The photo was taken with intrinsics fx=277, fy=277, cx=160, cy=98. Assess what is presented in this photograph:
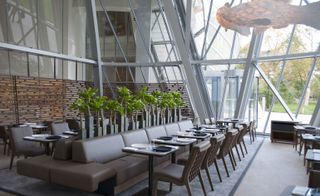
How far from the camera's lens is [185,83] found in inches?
481

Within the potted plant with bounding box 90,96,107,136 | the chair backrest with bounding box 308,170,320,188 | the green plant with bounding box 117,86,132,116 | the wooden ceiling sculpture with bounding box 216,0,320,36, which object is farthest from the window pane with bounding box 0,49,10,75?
the chair backrest with bounding box 308,170,320,188

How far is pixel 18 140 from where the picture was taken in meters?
5.98

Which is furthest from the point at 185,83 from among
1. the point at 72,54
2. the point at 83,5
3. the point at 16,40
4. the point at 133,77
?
the point at 16,40

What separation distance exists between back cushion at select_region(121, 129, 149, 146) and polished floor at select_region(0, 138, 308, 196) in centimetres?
213

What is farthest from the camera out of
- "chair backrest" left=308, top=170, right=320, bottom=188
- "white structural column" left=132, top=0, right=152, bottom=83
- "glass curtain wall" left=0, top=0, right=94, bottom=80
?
"white structural column" left=132, top=0, right=152, bottom=83

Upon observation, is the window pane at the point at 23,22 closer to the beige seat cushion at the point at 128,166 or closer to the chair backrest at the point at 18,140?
the chair backrest at the point at 18,140

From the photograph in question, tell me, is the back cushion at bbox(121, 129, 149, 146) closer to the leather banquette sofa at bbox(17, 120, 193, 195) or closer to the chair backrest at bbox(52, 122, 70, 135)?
the leather banquette sofa at bbox(17, 120, 193, 195)

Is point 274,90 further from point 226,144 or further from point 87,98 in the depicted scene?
point 87,98

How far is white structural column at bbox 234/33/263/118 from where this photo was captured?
9.91m

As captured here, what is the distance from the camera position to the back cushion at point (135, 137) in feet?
18.0

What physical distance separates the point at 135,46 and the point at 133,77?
1507 mm

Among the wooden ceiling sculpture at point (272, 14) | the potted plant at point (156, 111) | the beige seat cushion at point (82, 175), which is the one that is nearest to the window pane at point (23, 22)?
the potted plant at point (156, 111)

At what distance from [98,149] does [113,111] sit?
3.49 feet

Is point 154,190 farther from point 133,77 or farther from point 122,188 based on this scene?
point 133,77
